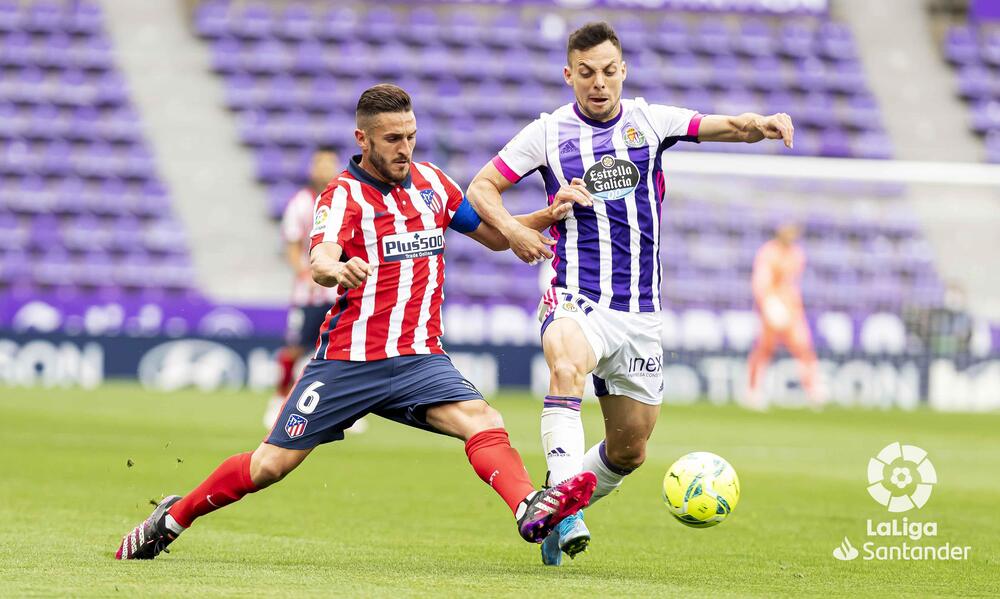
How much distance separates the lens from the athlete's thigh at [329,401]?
5887mm

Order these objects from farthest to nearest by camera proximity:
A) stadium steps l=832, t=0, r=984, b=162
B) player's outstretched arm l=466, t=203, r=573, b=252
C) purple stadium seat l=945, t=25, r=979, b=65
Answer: purple stadium seat l=945, t=25, r=979, b=65
stadium steps l=832, t=0, r=984, b=162
player's outstretched arm l=466, t=203, r=573, b=252

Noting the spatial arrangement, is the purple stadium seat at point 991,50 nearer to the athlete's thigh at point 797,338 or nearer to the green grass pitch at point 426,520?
the athlete's thigh at point 797,338

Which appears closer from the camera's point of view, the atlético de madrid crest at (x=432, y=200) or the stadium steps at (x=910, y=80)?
the atlético de madrid crest at (x=432, y=200)

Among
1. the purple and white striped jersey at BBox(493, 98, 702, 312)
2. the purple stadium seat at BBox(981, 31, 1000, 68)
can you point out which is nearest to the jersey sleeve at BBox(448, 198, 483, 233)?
the purple and white striped jersey at BBox(493, 98, 702, 312)

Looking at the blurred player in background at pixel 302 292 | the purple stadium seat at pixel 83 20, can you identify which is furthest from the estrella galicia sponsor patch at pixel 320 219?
the purple stadium seat at pixel 83 20

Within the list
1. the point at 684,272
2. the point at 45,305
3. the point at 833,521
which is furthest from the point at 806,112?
the point at 833,521

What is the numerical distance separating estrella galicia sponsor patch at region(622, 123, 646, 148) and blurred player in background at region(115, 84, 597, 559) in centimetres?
95

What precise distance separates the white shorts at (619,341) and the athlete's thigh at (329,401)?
2.91ft

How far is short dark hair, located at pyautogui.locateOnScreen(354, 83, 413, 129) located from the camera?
19.1 ft

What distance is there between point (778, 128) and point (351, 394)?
2067 millimetres

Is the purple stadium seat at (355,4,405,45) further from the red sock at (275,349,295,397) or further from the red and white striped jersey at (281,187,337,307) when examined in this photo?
the red sock at (275,349,295,397)

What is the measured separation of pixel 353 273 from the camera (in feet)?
17.6

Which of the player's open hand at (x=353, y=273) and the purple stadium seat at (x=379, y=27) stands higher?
the purple stadium seat at (x=379, y=27)

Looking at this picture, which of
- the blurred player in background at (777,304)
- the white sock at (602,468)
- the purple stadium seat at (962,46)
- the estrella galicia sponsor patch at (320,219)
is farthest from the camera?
the purple stadium seat at (962,46)
